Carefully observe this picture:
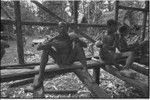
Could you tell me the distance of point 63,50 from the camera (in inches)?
134

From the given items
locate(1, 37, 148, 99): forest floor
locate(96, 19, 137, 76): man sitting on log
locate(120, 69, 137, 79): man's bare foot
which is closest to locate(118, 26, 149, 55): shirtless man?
locate(96, 19, 137, 76): man sitting on log

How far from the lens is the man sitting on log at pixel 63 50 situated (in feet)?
10.1

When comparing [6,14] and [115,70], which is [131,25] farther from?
[6,14]

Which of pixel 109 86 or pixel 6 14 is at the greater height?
pixel 6 14

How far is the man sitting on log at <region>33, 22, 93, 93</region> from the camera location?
307 cm

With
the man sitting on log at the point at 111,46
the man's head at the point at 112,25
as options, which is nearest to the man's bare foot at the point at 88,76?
the man sitting on log at the point at 111,46

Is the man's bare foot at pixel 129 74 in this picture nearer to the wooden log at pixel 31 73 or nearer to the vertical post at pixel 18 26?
the wooden log at pixel 31 73

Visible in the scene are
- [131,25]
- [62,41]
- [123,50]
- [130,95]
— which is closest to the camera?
[62,41]

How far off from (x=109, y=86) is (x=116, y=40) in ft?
5.37

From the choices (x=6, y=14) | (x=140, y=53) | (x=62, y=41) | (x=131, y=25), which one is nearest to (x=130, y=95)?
(x=140, y=53)

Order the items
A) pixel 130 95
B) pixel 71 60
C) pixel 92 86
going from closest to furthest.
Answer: pixel 92 86 → pixel 71 60 → pixel 130 95

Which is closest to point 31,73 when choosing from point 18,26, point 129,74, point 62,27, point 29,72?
point 29,72

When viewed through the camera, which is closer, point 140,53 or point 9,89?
point 140,53

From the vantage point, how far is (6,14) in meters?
3.71
